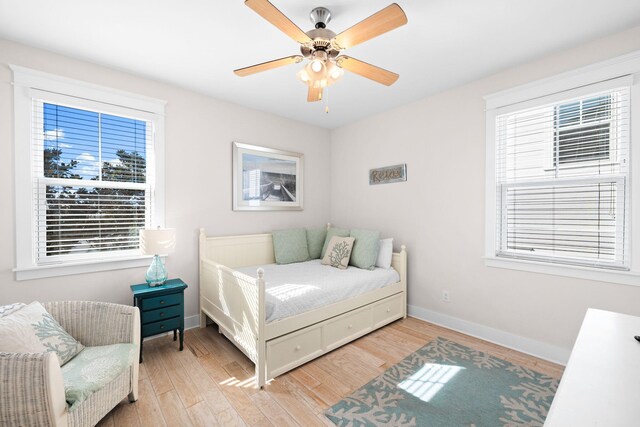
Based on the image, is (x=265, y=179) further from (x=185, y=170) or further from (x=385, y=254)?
(x=385, y=254)

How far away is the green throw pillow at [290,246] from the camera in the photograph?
11.2 ft

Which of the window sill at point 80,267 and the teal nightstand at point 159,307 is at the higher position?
the window sill at point 80,267

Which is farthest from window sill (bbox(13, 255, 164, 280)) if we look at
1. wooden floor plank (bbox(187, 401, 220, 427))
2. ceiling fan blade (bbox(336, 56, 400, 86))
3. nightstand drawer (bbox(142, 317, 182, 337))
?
ceiling fan blade (bbox(336, 56, 400, 86))

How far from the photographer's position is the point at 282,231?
139 inches

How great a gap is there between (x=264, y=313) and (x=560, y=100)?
9.44 feet

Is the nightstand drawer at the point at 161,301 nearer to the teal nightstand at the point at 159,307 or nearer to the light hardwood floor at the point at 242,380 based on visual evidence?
the teal nightstand at the point at 159,307

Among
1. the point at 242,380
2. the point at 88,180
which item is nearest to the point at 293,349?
the point at 242,380

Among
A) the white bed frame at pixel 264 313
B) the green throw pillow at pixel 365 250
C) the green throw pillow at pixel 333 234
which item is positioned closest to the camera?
the white bed frame at pixel 264 313

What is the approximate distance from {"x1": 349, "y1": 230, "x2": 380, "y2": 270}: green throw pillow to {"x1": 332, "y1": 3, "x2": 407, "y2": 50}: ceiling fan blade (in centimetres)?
207

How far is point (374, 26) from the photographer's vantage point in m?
1.46

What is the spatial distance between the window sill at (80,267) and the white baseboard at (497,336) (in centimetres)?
296

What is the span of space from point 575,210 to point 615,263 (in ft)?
1.49

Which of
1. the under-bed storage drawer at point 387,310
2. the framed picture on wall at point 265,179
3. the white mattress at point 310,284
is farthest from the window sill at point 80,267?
the under-bed storage drawer at point 387,310

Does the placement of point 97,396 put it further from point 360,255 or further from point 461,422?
point 360,255
